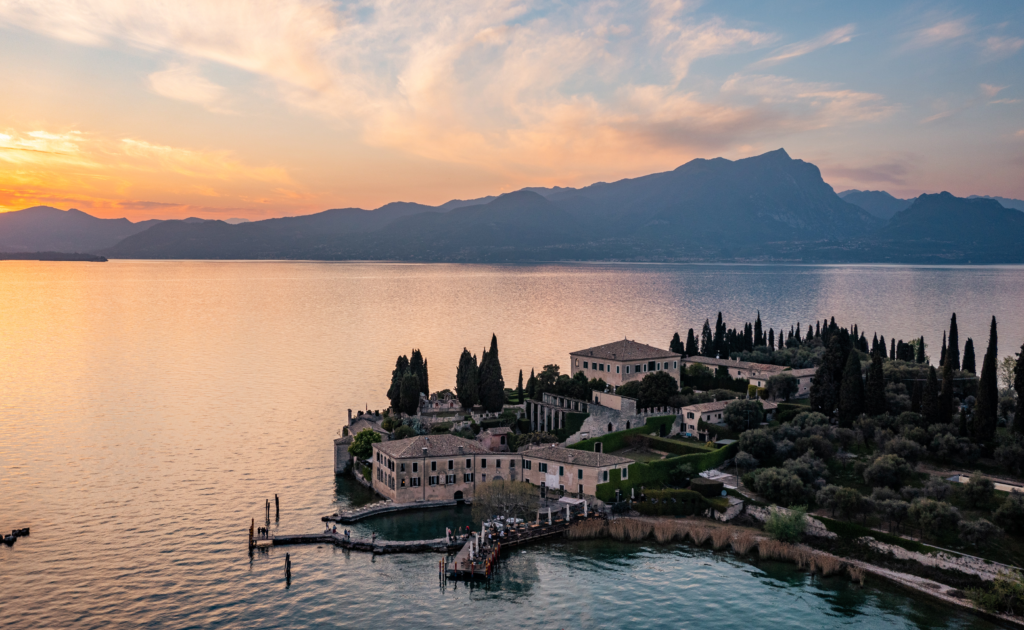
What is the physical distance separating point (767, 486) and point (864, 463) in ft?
35.7

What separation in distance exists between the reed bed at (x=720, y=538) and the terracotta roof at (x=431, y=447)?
2129 centimetres

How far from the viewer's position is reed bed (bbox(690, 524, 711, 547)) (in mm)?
56281

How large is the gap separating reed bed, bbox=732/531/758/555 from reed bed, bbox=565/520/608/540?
9.98 meters

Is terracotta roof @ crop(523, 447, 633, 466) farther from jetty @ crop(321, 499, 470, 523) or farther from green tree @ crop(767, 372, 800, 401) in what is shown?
green tree @ crop(767, 372, 800, 401)

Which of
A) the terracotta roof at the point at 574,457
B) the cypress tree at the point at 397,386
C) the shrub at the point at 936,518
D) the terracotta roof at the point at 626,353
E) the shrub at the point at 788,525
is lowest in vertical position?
the shrub at the point at 788,525

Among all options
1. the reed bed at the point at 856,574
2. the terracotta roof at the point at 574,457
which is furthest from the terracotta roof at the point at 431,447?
the reed bed at the point at 856,574

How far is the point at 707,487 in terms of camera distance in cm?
6266

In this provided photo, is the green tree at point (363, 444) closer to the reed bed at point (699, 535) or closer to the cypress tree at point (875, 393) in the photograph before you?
the reed bed at point (699, 535)

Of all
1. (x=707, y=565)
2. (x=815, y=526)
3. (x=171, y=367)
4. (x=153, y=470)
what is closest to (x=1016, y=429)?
(x=815, y=526)

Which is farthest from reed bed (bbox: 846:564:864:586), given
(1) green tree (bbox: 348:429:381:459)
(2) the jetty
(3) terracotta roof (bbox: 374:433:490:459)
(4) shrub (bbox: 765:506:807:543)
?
(1) green tree (bbox: 348:429:381:459)

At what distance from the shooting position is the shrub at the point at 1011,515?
51.2 meters

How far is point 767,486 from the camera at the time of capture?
60.8 metres

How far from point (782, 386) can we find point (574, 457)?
111 feet

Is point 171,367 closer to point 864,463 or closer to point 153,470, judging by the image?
point 153,470
